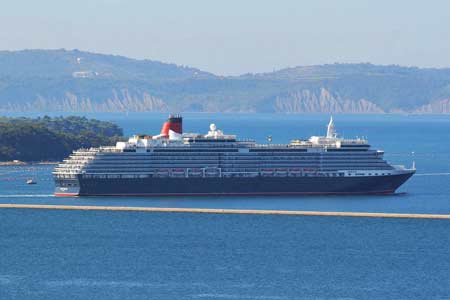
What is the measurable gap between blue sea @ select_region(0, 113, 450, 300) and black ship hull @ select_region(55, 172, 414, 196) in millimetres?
1218

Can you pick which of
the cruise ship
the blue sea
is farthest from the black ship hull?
the blue sea

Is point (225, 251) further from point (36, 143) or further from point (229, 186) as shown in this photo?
point (36, 143)

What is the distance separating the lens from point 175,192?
315 ft

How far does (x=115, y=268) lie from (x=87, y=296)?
21.8 ft

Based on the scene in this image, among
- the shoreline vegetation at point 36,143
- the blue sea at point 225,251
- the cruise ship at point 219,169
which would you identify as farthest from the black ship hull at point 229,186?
the shoreline vegetation at point 36,143

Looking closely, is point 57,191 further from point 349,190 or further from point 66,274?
point 66,274

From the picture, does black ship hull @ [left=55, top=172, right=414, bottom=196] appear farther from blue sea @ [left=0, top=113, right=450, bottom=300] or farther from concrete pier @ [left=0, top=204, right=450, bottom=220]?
concrete pier @ [left=0, top=204, right=450, bottom=220]

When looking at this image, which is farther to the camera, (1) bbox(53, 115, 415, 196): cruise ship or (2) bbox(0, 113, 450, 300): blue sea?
(1) bbox(53, 115, 415, 196): cruise ship

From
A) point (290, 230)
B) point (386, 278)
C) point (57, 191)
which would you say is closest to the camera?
point (386, 278)

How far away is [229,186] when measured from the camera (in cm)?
9662

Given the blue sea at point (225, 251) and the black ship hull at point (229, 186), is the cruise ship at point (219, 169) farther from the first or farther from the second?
the blue sea at point (225, 251)

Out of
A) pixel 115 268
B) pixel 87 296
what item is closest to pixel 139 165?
pixel 115 268

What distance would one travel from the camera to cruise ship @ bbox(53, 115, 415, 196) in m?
95.1

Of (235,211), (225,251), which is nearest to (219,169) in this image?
(235,211)
